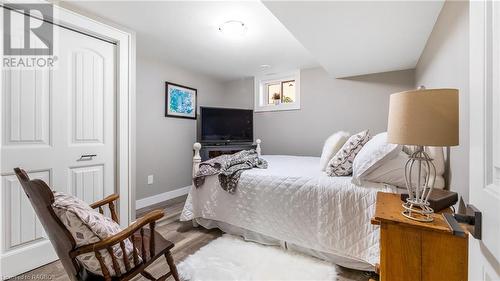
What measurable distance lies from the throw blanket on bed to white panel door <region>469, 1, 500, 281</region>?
186 cm

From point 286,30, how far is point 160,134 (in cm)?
236

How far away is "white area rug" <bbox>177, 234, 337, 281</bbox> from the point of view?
1.70 m

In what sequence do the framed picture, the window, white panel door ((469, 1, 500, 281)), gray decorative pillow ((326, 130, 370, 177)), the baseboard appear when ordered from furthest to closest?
the window < the framed picture < the baseboard < gray decorative pillow ((326, 130, 370, 177)) < white panel door ((469, 1, 500, 281))

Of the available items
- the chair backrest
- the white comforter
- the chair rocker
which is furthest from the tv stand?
the chair backrest

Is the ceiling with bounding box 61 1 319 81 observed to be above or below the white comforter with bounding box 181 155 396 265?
above

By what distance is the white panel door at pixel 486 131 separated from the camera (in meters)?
0.48

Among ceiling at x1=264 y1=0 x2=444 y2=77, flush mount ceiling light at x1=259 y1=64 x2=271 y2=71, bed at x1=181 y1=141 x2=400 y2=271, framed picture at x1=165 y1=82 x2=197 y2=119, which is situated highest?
flush mount ceiling light at x1=259 y1=64 x2=271 y2=71

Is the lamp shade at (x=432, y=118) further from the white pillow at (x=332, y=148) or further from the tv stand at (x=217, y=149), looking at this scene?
the tv stand at (x=217, y=149)

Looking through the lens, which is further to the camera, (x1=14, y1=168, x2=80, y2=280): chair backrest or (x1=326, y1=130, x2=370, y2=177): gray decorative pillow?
(x1=326, y1=130, x2=370, y2=177): gray decorative pillow

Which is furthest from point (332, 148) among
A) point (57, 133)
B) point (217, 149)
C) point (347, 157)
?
point (57, 133)

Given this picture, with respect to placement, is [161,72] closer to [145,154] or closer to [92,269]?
[145,154]

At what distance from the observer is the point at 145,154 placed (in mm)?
3303

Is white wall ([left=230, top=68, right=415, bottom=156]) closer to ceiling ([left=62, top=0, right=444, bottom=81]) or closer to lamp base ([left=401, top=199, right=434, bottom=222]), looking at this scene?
ceiling ([left=62, top=0, right=444, bottom=81])

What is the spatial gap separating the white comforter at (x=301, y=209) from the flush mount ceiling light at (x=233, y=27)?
1.44 m
